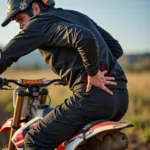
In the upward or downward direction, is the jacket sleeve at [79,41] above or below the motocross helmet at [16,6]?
below

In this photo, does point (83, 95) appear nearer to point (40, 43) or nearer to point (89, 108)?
point (89, 108)

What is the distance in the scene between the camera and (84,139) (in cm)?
393

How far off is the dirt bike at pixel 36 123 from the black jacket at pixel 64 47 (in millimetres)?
488

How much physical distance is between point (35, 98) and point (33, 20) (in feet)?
4.08

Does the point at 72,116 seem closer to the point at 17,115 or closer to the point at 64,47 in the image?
the point at 64,47

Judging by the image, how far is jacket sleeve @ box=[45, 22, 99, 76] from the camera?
3.84 meters

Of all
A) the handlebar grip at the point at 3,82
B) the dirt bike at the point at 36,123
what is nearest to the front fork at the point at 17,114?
the dirt bike at the point at 36,123

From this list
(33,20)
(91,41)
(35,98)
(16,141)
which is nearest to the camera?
(91,41)

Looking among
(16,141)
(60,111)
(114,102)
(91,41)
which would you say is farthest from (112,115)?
(16,141)

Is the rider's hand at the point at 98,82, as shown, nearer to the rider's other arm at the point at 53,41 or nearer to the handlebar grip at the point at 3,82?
the rider's other arm at the point at 53,41

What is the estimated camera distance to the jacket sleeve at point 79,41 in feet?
12.6

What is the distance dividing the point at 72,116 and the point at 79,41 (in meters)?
0.66

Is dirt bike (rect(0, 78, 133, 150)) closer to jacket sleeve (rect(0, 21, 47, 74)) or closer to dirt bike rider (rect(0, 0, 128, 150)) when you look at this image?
dirt bike rider (rect(0, 0, 128, 150))

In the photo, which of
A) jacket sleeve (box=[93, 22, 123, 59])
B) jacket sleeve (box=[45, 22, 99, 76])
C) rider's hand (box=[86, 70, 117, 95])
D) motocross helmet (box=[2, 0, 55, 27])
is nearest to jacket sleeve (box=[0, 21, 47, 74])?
jacket sleeve (box=[45, 22, 99, 76])
